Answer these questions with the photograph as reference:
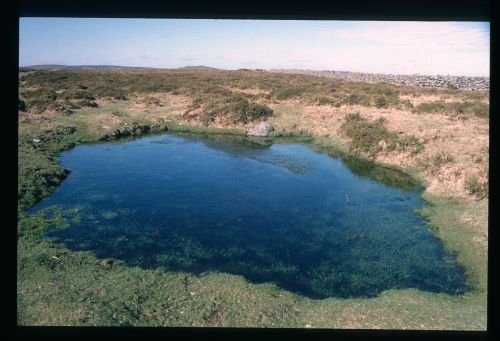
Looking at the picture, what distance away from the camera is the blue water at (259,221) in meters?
10.3

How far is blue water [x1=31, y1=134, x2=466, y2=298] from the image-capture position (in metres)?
10.3

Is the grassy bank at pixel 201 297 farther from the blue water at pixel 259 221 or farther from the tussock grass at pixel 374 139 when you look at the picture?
the tussock grass at pixel 374 139

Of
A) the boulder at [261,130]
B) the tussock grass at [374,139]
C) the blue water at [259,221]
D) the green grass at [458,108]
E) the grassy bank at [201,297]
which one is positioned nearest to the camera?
the grassy bank at [201,297]

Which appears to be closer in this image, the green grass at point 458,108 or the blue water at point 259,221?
the blue water at point 259,221

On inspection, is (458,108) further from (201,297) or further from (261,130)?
(201,297)

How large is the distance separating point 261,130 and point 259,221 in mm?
13357

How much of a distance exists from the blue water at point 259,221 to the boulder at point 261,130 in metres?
4.72

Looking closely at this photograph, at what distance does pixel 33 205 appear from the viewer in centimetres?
1359

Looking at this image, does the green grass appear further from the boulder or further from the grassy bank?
the grassy bank

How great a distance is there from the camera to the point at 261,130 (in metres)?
26.0

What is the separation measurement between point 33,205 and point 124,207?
10.3 ft

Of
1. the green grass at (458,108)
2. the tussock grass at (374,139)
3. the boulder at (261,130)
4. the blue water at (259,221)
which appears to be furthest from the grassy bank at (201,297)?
the green grass at (458,108)
